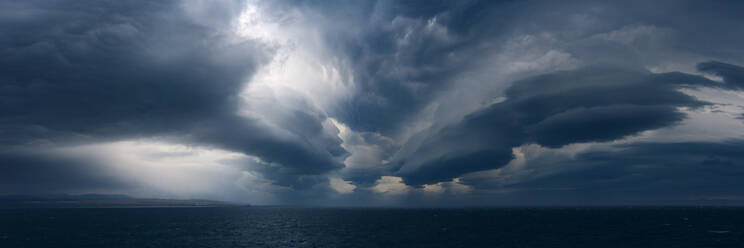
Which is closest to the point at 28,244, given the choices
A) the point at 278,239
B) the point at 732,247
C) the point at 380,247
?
the point at 278,239

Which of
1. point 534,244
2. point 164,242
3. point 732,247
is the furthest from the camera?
point 164,242

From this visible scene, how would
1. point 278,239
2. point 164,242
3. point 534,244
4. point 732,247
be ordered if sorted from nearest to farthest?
point 732,247 → point 534,244 → point 164,242 → point 278,239

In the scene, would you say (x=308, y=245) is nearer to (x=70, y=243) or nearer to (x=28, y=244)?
(x=70, y=243)

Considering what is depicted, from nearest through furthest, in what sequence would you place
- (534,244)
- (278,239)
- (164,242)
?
(534,244)
(164,242)
(278,239)

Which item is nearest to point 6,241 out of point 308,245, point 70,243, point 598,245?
point 70,243

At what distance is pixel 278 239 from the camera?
90.8 m

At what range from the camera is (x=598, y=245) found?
74500mm

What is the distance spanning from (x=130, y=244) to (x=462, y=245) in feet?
231

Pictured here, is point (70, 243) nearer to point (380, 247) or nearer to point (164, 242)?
point (164, 242)

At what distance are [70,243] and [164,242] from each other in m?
20.0

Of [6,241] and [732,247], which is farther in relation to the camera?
[6,241]

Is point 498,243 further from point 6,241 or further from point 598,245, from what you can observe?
point 6,241

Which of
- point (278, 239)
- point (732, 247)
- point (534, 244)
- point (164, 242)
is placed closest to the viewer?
point (732, 247)

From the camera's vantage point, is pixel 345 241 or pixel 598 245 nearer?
pixel 598 245
